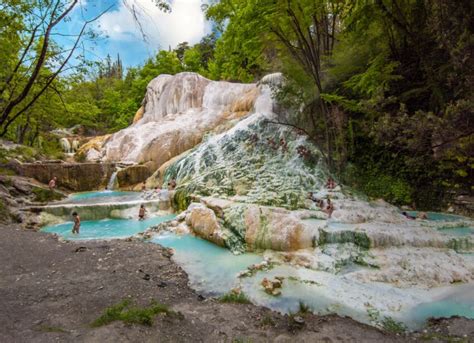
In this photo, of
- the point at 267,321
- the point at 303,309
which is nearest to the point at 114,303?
the point at 267,321

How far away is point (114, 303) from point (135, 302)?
0.91 feet

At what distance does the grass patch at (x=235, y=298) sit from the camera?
4.30 metres

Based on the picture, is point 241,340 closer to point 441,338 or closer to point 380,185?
point 441,338

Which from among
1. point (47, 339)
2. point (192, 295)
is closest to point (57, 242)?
point (192, 295)

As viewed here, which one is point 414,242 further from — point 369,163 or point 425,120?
point 369,163

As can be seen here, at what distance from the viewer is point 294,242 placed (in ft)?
21.5

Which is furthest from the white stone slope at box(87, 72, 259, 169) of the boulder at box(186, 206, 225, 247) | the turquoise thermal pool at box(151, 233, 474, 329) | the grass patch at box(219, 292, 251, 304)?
the grass patch at box(219, 292, 251, 304)

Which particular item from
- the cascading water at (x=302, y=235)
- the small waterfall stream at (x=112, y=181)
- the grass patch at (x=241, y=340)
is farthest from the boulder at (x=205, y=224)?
the small waterfall stream at (x=112, y=181)

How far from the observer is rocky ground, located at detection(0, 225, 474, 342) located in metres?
3.04

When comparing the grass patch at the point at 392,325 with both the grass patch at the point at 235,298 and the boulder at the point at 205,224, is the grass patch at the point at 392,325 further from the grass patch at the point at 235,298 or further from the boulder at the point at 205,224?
the boulder at the point at 205,224

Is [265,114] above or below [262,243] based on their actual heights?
above

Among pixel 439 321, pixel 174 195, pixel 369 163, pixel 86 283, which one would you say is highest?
pixel 369 163

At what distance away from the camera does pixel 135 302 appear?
3.98m

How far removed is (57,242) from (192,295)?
14.8ft
